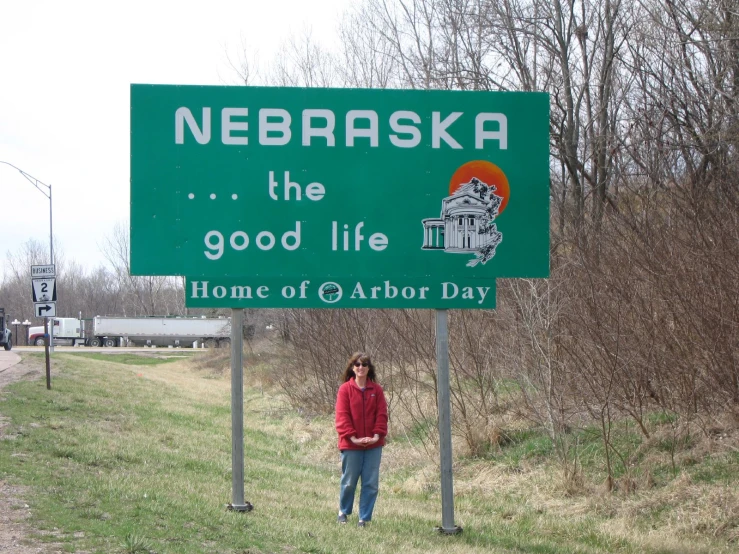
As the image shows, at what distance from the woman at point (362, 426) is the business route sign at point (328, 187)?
3.29 ft

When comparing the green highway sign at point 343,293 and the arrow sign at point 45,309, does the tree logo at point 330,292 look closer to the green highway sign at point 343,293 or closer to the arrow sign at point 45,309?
the green highway sign at point 343,293

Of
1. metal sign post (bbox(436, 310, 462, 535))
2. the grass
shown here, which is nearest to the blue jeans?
the grass

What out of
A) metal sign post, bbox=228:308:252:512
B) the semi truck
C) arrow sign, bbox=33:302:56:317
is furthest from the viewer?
the semi truck

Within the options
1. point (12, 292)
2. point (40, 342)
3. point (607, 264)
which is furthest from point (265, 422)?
point (12, 292)

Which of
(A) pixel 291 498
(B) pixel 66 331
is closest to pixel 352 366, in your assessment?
(A) pixel 291 498

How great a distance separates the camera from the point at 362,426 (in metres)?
8.52

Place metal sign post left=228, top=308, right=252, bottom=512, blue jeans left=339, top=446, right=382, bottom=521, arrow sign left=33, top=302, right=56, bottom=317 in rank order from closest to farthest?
blue jeans left=339, top=446, right=382, bottom=521
metal sign post left=228, top=308, right=252, bottom=512
arrow sign left=33, top=302, right=56, bottom=317

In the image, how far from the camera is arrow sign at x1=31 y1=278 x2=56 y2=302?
21.1 meters

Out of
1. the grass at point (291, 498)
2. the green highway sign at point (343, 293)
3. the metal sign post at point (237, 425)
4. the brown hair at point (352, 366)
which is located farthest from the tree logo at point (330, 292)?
the grass at point (291, 498)

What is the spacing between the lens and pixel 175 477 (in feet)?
37.3

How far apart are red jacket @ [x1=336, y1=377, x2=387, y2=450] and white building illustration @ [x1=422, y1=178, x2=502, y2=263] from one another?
5.42ft

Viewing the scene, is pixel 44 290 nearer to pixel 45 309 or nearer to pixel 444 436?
pixel 45 309

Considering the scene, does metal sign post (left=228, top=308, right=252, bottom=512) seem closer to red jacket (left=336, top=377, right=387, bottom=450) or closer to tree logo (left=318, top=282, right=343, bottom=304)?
tree logo (left=318, top=282, right=343, bottom=304)

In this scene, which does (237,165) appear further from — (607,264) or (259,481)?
(607,264)
